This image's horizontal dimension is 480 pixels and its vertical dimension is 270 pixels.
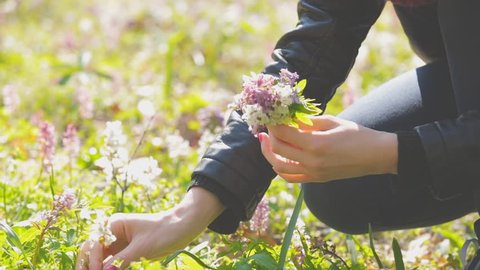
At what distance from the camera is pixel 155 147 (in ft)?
10.7

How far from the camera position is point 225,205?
1.91 metres

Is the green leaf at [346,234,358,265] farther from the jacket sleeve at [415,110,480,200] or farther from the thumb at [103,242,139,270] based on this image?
the thumb at [103,242,139,270]

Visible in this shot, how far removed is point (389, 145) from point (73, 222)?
2.92 feet

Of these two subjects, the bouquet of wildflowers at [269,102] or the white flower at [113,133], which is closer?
the bouquet of wildflowers at [269,102]

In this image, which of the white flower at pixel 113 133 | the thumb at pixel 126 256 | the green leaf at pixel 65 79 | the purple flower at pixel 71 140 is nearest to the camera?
the thumb at pixel 126 256

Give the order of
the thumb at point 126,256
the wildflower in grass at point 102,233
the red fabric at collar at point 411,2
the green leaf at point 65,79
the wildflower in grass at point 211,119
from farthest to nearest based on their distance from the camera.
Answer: the green leaf at point 65,79 < the wildflower in grass at point 211,119 < the red fabric at collar at point 411,2 < the thumb at point 126,256 < the wildflower in grass at point 102,233

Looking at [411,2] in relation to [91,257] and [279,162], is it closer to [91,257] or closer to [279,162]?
[279,162]

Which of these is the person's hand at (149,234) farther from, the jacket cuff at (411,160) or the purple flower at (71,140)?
the purple flower at (71,140)

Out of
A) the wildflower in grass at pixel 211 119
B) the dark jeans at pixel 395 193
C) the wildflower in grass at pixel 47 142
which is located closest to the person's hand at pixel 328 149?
the dark jeans at pixel 395 193

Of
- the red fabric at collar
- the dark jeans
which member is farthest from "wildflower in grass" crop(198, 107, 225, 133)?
the red fabric at collar

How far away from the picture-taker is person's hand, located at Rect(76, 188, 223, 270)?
1.76 meters

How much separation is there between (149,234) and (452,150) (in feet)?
1.94

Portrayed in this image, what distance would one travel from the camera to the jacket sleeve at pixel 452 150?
1702 millimetres

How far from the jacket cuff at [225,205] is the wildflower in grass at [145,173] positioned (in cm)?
35
